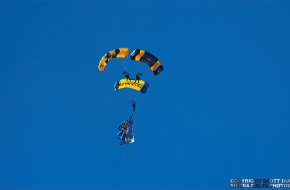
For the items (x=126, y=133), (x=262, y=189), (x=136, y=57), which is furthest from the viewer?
(x=262, y=189)

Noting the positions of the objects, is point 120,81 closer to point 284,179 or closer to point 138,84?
point 138,84

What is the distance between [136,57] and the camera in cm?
3544

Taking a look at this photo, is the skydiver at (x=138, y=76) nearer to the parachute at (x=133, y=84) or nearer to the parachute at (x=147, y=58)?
the parachute at (x=133, y=84)

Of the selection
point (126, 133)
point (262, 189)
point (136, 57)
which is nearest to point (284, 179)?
point (262, 189)

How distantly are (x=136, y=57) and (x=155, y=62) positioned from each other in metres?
1.62

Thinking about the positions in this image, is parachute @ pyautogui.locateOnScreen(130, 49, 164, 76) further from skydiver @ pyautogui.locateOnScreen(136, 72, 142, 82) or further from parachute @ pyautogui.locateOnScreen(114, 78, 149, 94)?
parachute @ pyautogui.locateOnScreen(114, 78, 149, 94)

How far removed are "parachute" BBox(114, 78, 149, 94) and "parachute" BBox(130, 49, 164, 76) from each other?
2.04 metres

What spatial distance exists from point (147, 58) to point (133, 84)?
309cm

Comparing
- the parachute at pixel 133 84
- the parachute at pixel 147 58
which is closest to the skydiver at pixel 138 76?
the parachute at pixel 133 84

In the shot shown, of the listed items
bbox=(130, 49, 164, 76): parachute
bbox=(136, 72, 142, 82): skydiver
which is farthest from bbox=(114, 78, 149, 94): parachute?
bbox=(130, 49, 164, 76): parachute

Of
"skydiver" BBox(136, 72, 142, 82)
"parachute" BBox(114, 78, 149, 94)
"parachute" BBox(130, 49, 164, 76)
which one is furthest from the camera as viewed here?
"parachute" BBox(114, 78, 149, 94)

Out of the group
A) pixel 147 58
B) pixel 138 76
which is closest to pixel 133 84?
pixel 138 76

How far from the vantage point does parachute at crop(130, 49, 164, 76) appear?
35281 millimetres

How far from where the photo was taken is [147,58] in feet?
118
